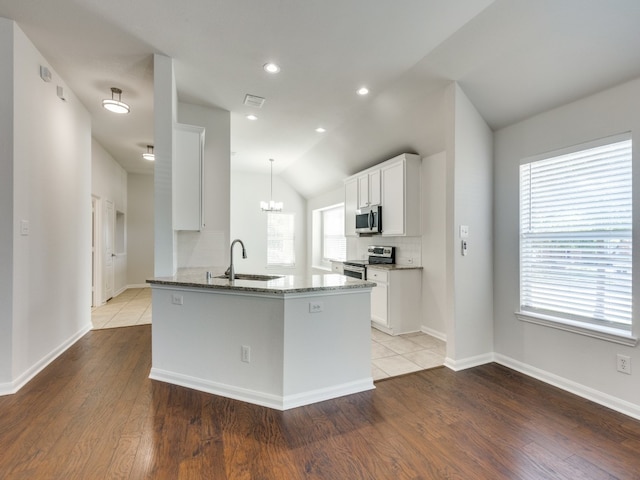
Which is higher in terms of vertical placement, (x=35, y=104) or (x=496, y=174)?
(x=35, y=104)

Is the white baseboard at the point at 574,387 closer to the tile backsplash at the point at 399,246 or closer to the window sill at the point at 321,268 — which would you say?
the tile backsplash at the point at 399,246

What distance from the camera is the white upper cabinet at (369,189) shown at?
16.1 feet

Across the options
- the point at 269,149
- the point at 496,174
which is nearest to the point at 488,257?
the point at 496,174

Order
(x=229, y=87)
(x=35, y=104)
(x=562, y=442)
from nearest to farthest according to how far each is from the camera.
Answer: (x=562, y=442) → (x=35, y=104) → (x=229, y=87)

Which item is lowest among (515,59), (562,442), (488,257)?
(562,442)

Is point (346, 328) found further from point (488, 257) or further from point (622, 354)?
point (622, 354)

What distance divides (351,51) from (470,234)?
6.87ft

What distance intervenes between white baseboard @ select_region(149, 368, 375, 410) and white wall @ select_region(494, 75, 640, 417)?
5.37 ft

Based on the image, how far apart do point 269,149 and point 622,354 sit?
5270 millimetres

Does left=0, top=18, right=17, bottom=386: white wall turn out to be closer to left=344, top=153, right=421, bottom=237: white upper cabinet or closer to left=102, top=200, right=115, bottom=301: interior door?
left=102, top=200, right=115, bottom=301: interior door

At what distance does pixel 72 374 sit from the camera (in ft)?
9.45

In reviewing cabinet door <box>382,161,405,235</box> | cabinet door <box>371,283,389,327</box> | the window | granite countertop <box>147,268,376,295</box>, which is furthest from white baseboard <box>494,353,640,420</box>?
the window

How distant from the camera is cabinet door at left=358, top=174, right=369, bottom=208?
17.0 feet

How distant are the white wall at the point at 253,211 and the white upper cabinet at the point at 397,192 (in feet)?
10.5
